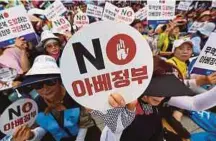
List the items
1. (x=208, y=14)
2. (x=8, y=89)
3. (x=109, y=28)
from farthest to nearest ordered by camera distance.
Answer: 1. (x=208, y=14)
2. (x=8, y=89)
3. (x=109, y=28)

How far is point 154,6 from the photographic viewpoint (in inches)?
236

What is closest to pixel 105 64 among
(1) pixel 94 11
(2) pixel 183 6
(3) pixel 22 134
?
(3) pixel 22 134

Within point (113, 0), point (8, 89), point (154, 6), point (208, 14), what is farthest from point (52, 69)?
point (113, 0)

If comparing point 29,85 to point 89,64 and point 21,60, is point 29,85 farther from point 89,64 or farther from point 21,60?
point 21,60

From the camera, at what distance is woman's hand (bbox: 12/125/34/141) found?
228 cm

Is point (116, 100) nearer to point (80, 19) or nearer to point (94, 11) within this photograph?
point (80, 19)

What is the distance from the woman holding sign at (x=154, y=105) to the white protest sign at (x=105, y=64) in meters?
0.16

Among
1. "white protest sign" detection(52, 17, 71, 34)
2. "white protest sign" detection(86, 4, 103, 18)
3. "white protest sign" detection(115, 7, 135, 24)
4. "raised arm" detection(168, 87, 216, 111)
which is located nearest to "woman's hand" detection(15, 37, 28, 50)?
"raised arm" detection(168, 87, 216, 111)

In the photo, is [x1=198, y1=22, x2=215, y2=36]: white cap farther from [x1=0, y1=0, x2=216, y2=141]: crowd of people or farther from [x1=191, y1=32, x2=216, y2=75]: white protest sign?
[x1=191, y1=32, x2=216, y2=75]: white protest sign

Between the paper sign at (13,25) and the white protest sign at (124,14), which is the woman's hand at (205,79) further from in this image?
the white protest sign at (124,14)

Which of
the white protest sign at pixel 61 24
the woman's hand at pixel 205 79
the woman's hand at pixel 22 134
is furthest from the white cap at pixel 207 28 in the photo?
the woman's hand at pixel 22 134

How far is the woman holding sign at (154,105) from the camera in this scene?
206 centimetres

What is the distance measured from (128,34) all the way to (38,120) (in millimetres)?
983

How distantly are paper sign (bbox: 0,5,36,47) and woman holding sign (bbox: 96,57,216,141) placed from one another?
2.27 m
